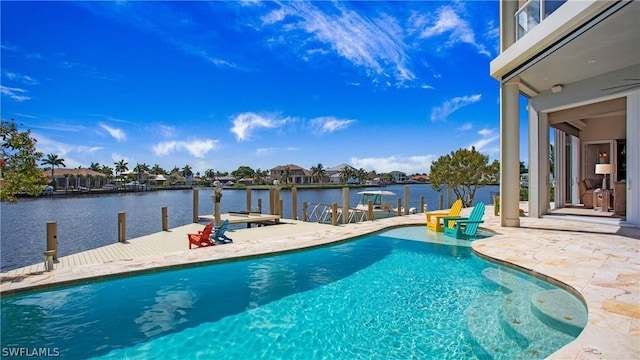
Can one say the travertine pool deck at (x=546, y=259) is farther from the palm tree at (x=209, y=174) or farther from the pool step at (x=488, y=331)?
the palm tree at (x=209, y=174)

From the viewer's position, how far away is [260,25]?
16.5m

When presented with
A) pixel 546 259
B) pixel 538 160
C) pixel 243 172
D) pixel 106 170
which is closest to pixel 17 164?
pixel 546 259

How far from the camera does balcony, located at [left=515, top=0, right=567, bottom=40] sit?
7336 mm

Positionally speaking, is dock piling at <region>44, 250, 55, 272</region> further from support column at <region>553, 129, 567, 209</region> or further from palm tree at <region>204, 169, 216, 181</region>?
palm tree at <region>204, 169, 216, 181</region>

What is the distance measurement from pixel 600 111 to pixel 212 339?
1253cm

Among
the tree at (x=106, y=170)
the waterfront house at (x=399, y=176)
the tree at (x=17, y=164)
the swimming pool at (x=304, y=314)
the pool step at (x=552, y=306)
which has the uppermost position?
the tree at (x=106, y=170)

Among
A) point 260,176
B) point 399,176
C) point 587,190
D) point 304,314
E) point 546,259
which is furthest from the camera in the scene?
point 399,176

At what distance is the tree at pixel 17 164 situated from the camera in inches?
244

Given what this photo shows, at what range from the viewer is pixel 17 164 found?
20.9 feet

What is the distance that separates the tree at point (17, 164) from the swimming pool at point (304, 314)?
2266 mm

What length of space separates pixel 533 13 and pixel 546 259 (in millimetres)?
6437

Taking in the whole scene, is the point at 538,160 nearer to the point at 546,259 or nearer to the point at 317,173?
the point at 546,259

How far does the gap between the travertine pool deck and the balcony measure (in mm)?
5481

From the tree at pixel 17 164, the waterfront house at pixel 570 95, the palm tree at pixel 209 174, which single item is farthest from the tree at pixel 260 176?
the tree at pixel 17 164
